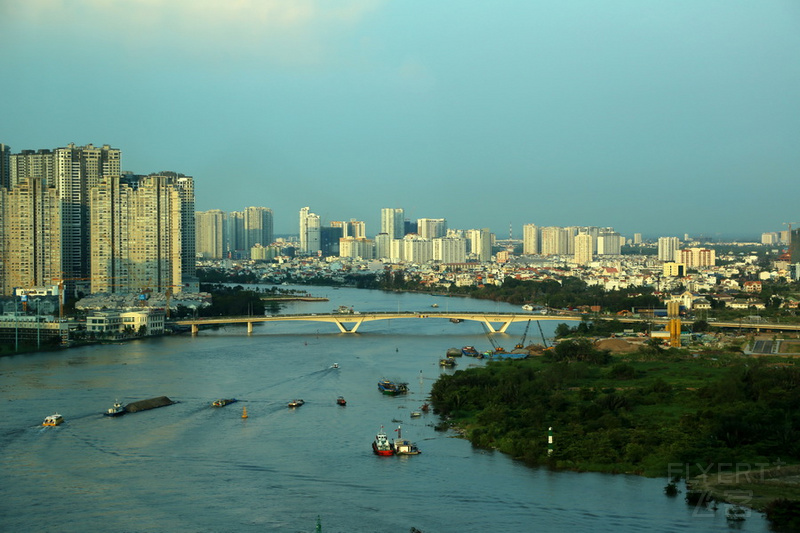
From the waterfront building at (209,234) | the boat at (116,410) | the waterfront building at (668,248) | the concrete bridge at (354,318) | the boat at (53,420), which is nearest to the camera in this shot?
the boat at (53,420)

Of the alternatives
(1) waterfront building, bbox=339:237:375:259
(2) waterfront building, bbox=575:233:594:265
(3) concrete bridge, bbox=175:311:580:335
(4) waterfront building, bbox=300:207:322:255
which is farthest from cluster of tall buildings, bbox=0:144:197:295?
(4) waterfront building, bbox=300:207:322:255

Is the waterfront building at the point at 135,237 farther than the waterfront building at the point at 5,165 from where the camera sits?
No

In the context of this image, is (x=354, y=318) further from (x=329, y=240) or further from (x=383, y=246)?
(x=329, y=240)

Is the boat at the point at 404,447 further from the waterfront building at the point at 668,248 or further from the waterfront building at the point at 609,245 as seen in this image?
the waterfront building at the point at 609,245

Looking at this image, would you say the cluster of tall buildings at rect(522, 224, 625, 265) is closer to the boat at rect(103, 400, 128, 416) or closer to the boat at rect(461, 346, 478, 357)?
Answer: the boat at rect(461, 346, 478, 357)

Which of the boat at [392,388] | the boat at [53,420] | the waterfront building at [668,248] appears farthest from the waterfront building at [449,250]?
the boat at [53,420]

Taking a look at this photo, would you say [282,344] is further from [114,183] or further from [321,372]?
[114,183]

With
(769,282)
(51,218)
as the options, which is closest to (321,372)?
(51,218)
